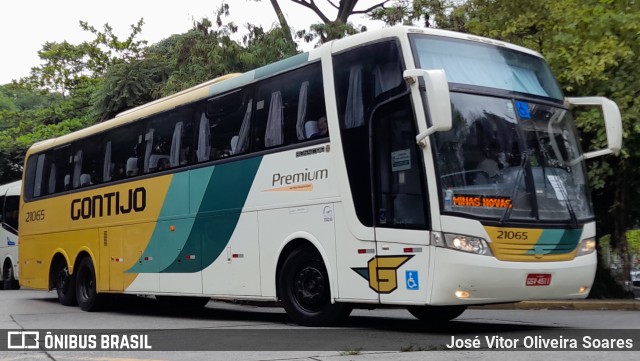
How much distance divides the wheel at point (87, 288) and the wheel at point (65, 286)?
1.25 ft

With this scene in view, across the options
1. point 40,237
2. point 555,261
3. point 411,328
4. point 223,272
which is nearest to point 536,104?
point 555,261

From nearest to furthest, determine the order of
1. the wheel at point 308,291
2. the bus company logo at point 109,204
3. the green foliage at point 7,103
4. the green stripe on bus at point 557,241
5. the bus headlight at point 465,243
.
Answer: the bus headlight at point 465,243 → the green stripe on bus at point 557,241 → the wheel at point 308,291 → the bus company logo at point 109,204 → the green foliage at point 7,103

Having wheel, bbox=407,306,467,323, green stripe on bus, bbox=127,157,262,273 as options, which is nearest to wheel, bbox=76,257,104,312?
green stripe on bus, bbox=127,157,262,273

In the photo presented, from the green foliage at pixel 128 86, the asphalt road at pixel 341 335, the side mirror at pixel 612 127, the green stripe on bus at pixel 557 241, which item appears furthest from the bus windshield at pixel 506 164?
the green foliage at pixel 128 86

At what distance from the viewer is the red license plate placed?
9203 mm

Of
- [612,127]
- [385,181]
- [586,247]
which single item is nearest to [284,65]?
[385,181]

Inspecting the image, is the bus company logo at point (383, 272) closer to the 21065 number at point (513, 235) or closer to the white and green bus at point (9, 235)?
the 21065 number at point (513, 235)

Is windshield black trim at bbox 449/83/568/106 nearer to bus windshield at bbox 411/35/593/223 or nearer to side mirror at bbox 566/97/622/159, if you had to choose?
bus windshield at bbox 411/35/593/223

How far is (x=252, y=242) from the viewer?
11703mm

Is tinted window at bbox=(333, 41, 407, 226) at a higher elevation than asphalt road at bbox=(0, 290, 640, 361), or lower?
higher

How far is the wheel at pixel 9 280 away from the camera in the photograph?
2772cm

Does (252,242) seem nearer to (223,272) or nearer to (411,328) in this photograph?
(223,272)

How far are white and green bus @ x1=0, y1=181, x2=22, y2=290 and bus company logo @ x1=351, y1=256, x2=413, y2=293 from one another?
2017 cm

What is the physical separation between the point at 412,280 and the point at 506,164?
167 cm
